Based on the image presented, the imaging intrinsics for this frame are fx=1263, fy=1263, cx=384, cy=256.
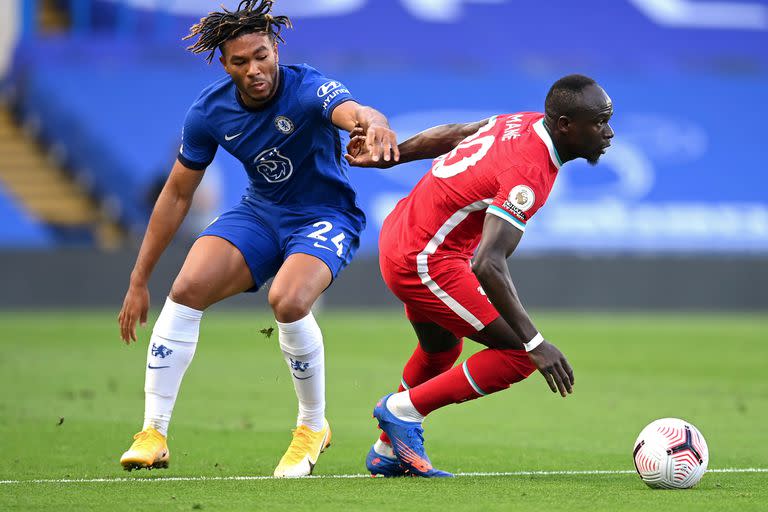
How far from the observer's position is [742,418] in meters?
9.36

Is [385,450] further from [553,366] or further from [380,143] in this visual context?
[380,143]

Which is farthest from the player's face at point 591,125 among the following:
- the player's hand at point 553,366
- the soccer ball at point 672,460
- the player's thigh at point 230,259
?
the player's thigh at point 230,259

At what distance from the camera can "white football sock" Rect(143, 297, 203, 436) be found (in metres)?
6.59

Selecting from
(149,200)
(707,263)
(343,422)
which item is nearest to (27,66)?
(149,200)

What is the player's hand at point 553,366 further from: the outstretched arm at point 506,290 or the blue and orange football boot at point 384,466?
the blue and orange football boot at point 384,466

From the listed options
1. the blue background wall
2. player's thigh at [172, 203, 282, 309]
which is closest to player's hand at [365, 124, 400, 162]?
player's thigh at [172, 203, 282, 309]

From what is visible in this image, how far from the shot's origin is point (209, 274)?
21.7ft

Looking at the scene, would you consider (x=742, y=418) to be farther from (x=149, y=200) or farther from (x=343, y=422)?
(x=149, y=200)

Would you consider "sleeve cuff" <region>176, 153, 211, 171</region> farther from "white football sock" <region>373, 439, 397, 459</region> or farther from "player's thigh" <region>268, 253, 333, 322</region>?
"white football sock" <region>373, 439, 397, 459</region>

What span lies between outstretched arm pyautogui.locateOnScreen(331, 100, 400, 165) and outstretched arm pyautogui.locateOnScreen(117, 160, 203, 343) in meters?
0.93

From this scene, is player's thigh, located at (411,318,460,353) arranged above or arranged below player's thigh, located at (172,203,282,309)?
below

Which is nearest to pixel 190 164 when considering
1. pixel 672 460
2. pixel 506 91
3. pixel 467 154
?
pixel 467 154

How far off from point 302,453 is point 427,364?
2.80 ft

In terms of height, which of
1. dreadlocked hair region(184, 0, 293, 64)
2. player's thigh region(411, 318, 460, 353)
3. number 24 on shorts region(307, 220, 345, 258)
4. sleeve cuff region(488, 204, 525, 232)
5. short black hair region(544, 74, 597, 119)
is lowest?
player's thigh region(411, 318, 460, 353)
